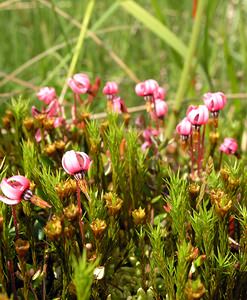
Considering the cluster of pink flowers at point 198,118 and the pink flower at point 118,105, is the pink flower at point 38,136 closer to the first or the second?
the pink flower at point 118,105

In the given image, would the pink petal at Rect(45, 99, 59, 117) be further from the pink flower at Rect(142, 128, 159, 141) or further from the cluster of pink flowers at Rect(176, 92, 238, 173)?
the cluster of pink flowers at Rect(176, 92, 238, 173)

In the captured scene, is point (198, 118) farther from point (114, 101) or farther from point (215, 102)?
point (114, 101)

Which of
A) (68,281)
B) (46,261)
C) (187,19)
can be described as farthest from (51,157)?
(187,19)

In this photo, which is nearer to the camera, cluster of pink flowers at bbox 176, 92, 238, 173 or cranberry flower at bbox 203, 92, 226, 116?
cluster of pink flowers at bbox 176, 92, 238, 173

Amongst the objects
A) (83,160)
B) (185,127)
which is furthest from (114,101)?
(83,160)

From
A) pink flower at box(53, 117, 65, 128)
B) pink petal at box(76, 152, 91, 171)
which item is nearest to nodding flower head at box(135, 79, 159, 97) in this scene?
pink flower at box(53, 117, 65, 128)

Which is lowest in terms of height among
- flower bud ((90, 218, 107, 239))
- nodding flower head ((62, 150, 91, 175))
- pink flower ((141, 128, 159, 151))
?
pink flower ((141, 128, 159, 151))

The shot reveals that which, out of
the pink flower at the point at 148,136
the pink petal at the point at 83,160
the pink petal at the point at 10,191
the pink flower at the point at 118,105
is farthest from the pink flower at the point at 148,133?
the pink petal at the point at 10,191
